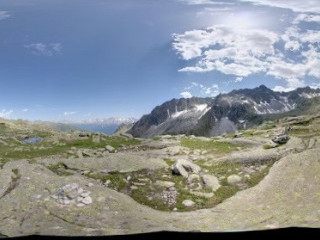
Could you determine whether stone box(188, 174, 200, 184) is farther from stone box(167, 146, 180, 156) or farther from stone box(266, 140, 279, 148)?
stone box(266, 140, 279, 148)

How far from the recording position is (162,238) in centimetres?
495

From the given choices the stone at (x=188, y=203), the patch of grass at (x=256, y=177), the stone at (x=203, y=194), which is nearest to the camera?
the stone at (x=188, y=203)

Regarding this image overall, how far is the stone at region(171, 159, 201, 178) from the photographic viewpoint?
58.9 ft

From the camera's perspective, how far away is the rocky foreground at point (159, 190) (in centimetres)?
1072

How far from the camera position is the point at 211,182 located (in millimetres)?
17156

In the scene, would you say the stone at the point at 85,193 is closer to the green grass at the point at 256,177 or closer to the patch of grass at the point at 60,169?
the patch of grass at the point at 60,169

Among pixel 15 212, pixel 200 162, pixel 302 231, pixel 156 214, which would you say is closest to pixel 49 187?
pixel 15 212

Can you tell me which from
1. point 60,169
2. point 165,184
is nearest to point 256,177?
point 165,184

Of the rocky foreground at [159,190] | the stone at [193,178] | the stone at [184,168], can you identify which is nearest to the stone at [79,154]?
the rocky foreground at [159,190]

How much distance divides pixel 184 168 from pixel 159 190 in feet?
8.65

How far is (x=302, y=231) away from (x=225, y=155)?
17.1 meters

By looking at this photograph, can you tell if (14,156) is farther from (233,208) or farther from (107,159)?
(233,208)

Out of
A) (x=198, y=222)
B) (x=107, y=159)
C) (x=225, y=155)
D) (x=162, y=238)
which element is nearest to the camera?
(x=162, y=238)

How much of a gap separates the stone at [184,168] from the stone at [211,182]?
2.42 ft
